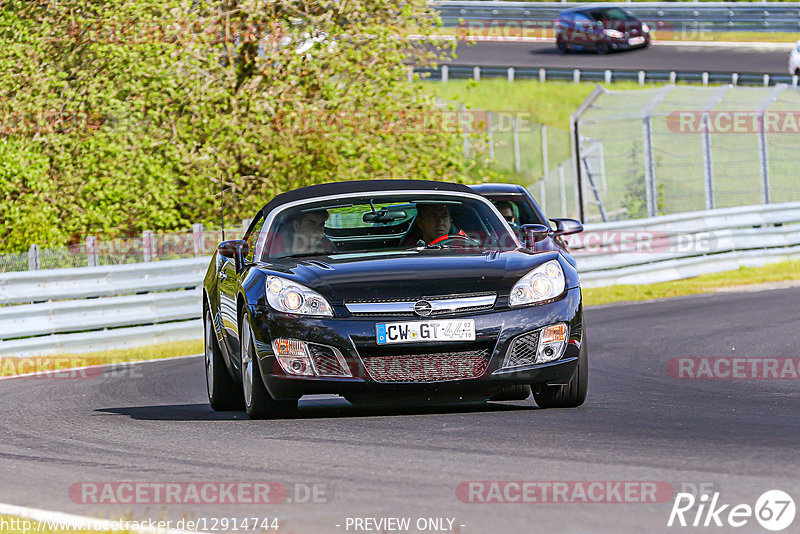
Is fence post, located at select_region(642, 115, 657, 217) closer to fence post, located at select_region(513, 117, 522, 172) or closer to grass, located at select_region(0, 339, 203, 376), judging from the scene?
grass, located at select_region(0, 339, 203, 376)

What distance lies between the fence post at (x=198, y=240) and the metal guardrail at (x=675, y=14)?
3401 cm

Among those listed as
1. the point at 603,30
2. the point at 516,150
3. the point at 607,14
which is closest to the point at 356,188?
the point at 516,150

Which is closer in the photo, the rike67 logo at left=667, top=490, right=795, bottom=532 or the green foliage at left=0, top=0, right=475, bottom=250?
the rike67 logo at left=667, top=490, right=795, bottom=532

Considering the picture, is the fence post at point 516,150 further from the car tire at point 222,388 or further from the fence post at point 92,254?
the car tire at point 222,388

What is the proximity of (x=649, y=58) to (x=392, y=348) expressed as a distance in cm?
4227

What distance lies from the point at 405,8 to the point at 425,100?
157 cm

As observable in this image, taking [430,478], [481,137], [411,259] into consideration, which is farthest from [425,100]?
[430,478]

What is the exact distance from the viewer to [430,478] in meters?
6.23

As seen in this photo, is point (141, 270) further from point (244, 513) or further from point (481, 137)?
point (244, 513)

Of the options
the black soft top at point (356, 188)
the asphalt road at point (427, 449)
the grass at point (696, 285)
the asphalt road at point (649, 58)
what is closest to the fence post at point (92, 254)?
the asphalt road at point (427, 449)

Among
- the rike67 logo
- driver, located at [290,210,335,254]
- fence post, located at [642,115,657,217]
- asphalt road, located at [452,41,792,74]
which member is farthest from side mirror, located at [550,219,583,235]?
asphalt road, located at [452,41,792,74]

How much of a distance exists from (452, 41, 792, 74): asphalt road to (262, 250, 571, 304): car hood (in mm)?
37082

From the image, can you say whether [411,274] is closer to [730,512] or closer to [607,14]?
[730,512]

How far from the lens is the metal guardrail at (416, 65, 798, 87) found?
42188 mm
